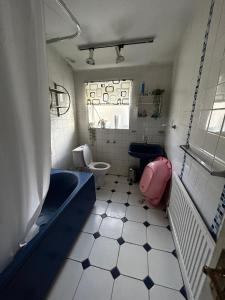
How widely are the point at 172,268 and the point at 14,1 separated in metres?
2.21

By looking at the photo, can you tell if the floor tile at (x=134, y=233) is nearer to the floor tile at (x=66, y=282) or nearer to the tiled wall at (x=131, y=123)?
the floor tile at (x=66, y=282)

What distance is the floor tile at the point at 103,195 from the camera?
2.30 m

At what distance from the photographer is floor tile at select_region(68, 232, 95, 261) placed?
141 centimetres

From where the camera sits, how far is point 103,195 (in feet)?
7.82

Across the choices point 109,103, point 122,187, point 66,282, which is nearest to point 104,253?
point 66,282

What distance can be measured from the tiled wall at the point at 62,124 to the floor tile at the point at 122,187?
3.35ft

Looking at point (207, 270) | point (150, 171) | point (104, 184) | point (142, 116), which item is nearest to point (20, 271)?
point (207, 270)

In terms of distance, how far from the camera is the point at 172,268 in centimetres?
130

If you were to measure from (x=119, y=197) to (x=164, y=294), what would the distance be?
130cm

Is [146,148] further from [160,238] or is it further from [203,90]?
[203,90]

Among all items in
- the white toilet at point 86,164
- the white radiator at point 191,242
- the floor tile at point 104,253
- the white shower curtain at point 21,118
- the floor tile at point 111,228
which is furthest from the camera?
the white toilet at point 86,164

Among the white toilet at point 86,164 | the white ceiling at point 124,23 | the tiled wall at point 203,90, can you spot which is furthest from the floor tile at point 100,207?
the white ceiling at point 124,23

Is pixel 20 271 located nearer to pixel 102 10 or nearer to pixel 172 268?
pixel 172 268

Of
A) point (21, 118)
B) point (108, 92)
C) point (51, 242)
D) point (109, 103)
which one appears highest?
point (108, 92)
